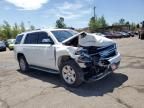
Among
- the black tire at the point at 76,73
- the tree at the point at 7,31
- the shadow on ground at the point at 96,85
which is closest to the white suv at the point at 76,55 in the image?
the black tire at the point at 76,73

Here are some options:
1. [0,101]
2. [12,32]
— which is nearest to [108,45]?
[0,101]

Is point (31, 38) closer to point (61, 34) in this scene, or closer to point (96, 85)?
point (61, 34)

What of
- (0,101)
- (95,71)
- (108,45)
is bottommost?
(0,101)

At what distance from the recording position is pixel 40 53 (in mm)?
7902

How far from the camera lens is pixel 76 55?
620 centimetres

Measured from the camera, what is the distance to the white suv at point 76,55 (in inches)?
246

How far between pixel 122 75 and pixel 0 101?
4.21m

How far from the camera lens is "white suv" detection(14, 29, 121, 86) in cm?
624

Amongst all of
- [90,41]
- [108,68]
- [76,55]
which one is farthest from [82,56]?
[108,68]

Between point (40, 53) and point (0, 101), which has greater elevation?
point (40, 53)

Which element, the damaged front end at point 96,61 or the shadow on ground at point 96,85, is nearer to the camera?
the shadow on ground at point 96,85

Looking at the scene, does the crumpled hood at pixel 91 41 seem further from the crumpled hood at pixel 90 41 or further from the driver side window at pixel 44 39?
the driver side window at pixel 44 39

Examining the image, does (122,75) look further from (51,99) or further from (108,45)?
(51,99)

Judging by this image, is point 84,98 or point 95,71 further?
point 95,71
